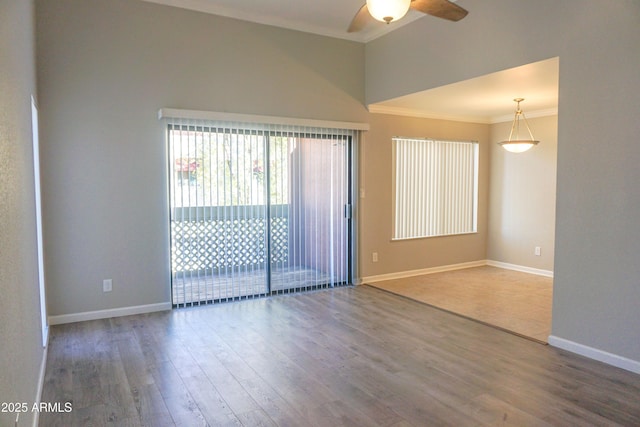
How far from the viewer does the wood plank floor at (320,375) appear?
2.56 metres

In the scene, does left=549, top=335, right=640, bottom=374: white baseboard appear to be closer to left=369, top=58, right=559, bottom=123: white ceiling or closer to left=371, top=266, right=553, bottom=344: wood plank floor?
left=371, top=266, right=553, bottom=344: wood plank floor

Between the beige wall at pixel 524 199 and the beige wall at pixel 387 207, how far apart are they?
0.68m

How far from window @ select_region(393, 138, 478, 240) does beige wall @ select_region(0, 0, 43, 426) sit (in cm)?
464

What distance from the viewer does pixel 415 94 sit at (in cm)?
512

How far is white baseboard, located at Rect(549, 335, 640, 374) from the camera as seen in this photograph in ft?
10.3

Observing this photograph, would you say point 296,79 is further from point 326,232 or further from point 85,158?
point 85,158

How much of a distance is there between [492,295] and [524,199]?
83.1 inches

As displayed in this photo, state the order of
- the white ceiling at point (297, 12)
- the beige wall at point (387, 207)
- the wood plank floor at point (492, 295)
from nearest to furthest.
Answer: the wood plank floor at point (492, 295) < the white ceiling at point (297, 12) < the beige wall at point (387, 207)

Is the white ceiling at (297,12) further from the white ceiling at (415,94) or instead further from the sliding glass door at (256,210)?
the sliding glass door at (256,210)

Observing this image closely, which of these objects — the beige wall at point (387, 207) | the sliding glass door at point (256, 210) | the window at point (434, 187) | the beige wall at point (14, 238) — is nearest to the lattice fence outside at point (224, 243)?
the sliding glass door at point (256, 210)

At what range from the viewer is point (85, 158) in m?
4.23

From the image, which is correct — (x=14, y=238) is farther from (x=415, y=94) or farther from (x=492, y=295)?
(x=492, y=295)

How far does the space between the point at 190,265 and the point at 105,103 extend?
186cm

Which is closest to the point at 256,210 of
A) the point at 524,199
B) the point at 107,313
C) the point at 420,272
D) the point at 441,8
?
the point at 107,313
